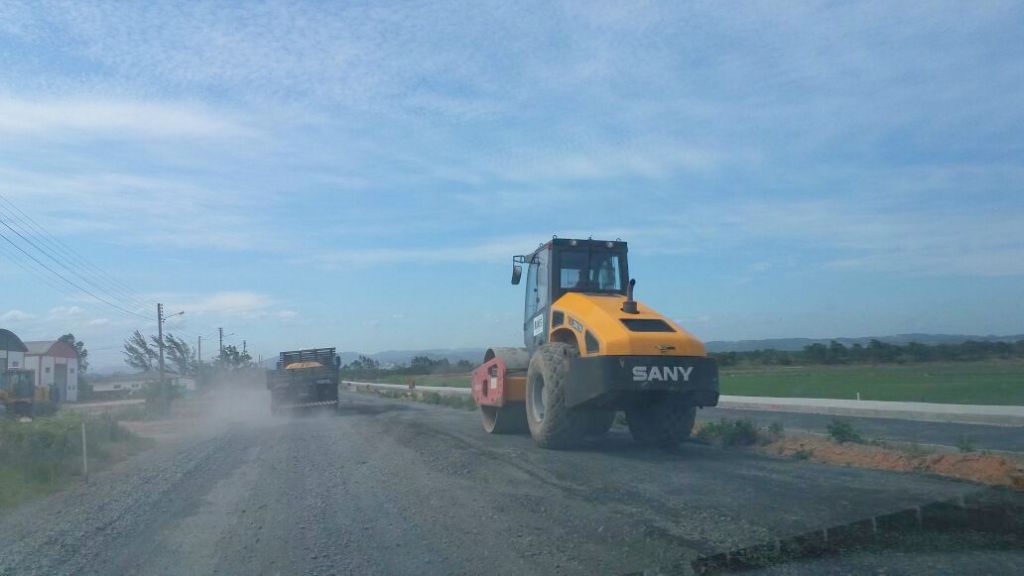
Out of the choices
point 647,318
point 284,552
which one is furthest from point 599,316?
point 284,552

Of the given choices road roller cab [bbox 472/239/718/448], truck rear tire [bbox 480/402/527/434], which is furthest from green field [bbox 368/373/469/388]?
road roller cab [bbox 472/239/718/448]

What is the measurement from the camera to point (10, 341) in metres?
60.3

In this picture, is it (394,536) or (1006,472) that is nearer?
(394,536)

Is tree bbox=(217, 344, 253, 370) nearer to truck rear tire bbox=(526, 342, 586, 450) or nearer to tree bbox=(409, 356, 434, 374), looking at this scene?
tree bbox=(409, 356, 434, 374)

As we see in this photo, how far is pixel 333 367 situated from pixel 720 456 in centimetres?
2536

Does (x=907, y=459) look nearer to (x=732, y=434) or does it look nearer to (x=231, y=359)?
(x=732, y=434)

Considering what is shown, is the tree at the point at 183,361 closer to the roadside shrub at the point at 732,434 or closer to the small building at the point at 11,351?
the small building at the point at 11,351

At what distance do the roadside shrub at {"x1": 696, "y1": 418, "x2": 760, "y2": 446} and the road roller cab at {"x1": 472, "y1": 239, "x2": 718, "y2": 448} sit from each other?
1772mm

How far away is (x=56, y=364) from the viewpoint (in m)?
79.0

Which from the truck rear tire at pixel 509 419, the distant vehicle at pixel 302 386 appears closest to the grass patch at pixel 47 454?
the truck rear tire at pixel 509 419

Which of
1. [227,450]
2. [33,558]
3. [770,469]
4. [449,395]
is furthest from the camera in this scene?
[449,395]

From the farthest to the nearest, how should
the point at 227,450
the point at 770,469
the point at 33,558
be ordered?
the point at 227,450 < the point at 770,469 < the point at 33,558

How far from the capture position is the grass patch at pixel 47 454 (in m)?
14.2

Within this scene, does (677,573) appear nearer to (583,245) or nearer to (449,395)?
(583,245)
